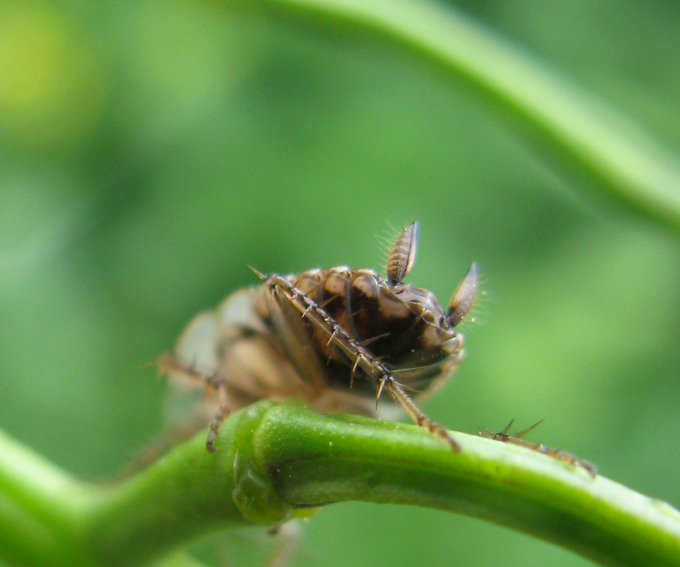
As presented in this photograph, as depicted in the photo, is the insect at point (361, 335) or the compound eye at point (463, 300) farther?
the compound eye at point (463, 300)

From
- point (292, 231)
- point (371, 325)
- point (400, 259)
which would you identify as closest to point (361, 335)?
point (371, 325)

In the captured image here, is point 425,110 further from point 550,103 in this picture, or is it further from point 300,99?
point 550,103

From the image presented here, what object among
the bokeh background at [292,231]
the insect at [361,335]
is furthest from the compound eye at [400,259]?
the bokeh background at [292,231]

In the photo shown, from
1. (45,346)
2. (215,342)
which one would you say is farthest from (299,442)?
(45,346)

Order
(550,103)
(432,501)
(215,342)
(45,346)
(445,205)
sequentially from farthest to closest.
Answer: (445,205)
(45,346)
(550,103)
(215,342)
(432,501)

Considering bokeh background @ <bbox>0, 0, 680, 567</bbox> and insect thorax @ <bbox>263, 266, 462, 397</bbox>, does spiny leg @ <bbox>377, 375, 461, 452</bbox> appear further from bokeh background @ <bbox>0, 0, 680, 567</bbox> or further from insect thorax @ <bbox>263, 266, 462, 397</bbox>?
bokeh background @ <bbox>0, 0, 680, 567</bbox>

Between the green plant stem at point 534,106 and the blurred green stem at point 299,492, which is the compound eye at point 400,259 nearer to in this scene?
the blurred green stem at point 299,492
